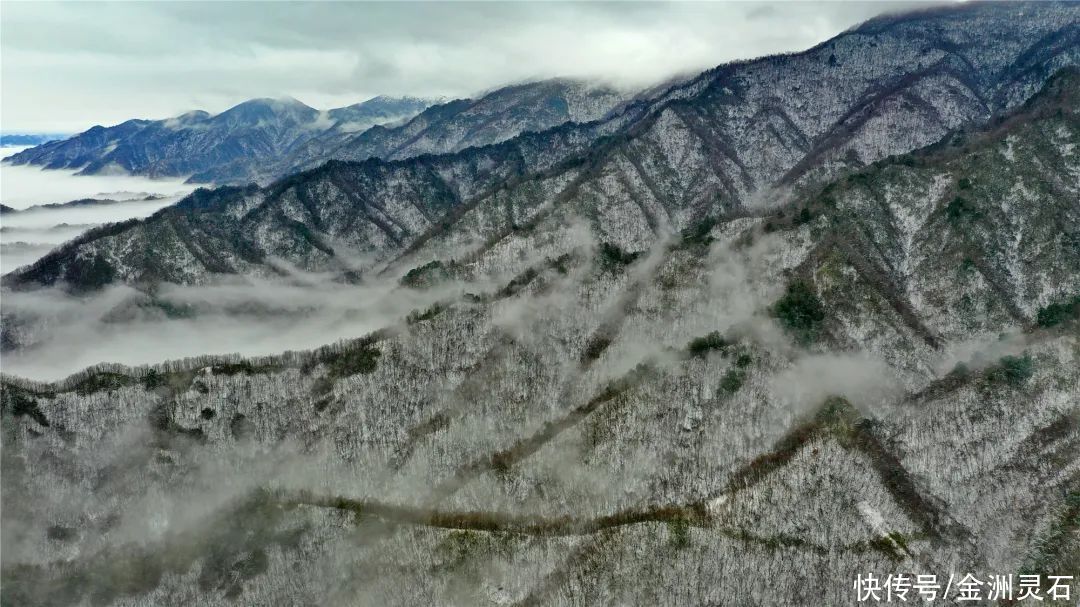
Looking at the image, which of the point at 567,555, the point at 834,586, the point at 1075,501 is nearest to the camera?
the point at 1075,501

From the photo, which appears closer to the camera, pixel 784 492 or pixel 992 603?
pixel 992 603

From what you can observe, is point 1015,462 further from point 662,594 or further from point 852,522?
point 662,594

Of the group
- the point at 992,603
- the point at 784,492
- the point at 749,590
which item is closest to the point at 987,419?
the point at 992,603

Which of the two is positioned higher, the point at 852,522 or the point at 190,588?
the point at 852,522

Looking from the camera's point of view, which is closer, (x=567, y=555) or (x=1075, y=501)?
(x=1075, y=501)

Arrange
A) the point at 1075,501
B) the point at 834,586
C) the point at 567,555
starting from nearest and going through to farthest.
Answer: the point at 1075,501 → the point at 834,586 → the point at 567,555

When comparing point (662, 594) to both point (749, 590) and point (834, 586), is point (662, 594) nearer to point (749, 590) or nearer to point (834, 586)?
point (749, 590)

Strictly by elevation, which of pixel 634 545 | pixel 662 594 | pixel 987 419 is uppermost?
pixel 987 419

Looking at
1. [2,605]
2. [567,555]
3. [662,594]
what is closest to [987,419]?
[662,594]

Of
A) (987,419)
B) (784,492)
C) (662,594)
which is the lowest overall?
(662,594)
